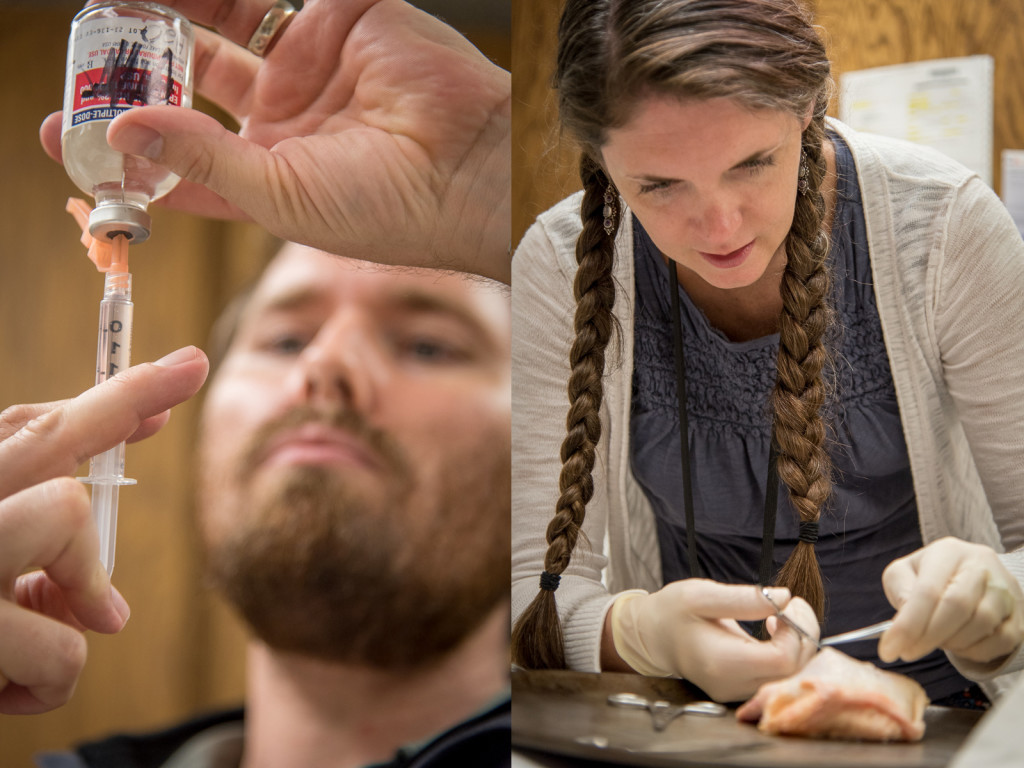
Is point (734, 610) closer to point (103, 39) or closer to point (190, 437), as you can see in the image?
point (190, 437)

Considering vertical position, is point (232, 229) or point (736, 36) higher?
point (736, 36)

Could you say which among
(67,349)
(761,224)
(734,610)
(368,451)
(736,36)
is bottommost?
(734,610)

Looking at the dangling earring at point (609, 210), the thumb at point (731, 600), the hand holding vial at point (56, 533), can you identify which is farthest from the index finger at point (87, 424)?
the thumb at point (731, 600)

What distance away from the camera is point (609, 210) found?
3.42ft

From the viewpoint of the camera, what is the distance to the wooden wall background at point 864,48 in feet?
3.28

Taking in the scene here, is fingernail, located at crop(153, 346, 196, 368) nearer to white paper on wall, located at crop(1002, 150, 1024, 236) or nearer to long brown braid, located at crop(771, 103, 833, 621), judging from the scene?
long brown braid, located at crop(771, 103, 833, 621)

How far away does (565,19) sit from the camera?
40.5 inches

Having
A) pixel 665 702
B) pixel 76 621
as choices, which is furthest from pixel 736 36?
pixel 76 621

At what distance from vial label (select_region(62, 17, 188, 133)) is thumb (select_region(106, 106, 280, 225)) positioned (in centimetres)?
3

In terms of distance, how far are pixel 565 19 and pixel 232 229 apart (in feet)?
1.46

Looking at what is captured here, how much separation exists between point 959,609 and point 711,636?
0.25m

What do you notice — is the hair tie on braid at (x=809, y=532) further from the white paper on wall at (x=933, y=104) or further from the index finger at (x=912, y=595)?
the white paper on wall at (x=933, y=104)

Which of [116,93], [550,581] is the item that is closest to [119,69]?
[116,93]

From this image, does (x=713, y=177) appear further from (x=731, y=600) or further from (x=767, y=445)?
(x=731, y=600)
